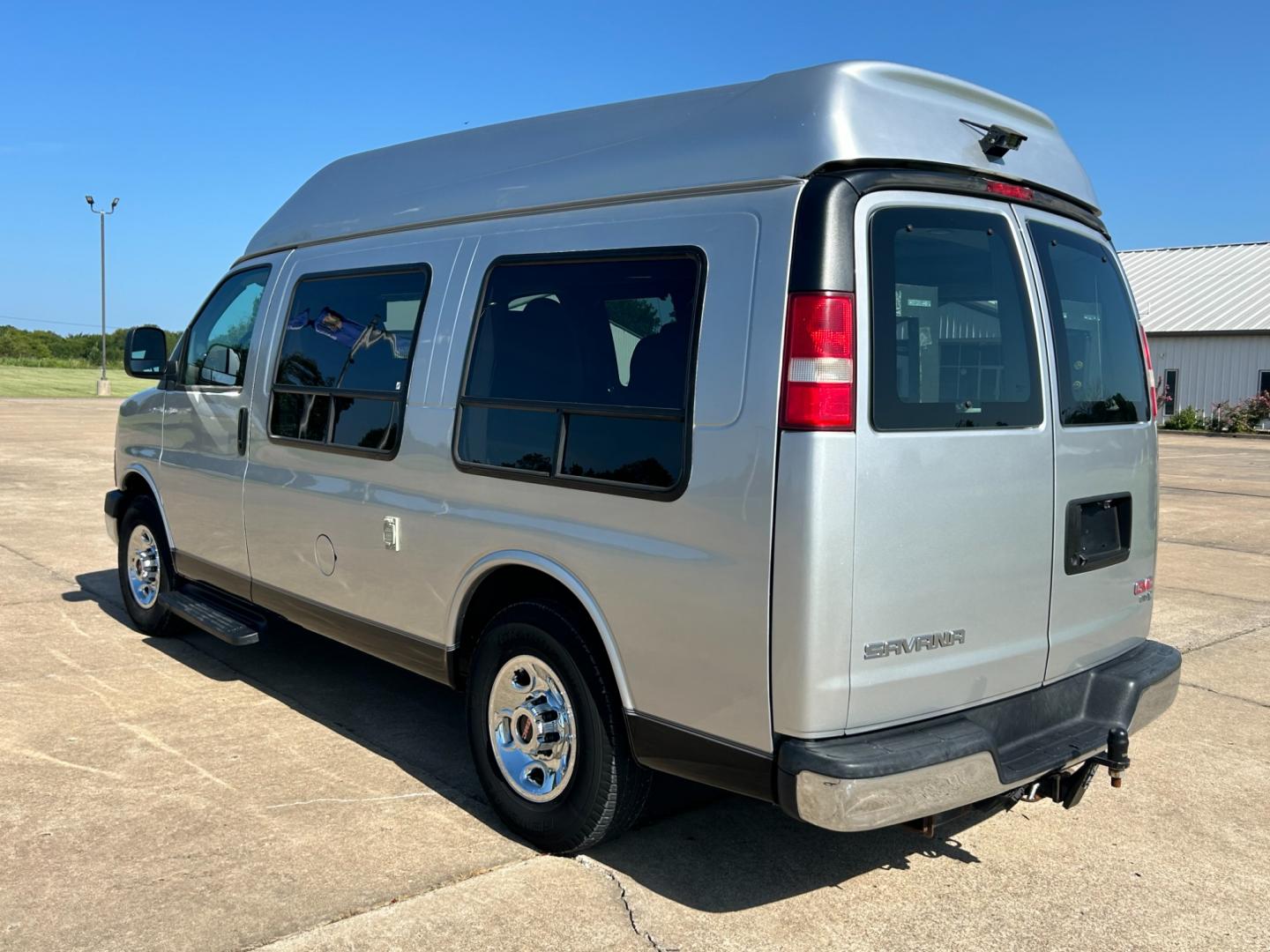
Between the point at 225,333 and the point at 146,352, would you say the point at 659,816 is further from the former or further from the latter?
the point at 146,352

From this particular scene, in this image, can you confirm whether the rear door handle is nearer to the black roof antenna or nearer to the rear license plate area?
the black roof antenna

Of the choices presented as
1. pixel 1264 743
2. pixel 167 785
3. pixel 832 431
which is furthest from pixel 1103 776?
pixel 167 785

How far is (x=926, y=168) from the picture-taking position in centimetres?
345

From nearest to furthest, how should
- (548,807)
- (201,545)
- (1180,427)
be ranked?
(548,807), (201,545), (1180,427)

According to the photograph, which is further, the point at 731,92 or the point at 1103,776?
the point at 1103,776

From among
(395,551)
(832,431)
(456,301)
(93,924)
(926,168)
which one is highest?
(926,168)

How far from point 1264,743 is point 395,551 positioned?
4.04 metres

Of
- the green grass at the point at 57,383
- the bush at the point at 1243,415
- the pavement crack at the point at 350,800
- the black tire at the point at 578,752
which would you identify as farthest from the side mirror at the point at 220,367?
the bush at the point at 1243,415

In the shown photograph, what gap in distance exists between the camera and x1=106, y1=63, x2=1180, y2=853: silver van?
10.4 ft

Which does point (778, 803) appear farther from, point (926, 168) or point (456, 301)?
point (456, 301)

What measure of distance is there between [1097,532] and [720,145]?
5.96ft

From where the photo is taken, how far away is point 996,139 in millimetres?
3621

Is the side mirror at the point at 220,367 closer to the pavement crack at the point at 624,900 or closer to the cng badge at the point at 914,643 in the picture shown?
the pavement crack at the point at 624,900

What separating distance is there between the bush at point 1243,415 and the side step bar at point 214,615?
34174mm
